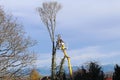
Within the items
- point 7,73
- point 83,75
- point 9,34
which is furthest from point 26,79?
point 83,75

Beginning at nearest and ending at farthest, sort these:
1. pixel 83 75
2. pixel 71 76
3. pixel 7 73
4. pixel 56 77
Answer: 1. pixel 7 73
2. pixel 83 75
3. pixel 71 76
4. pixel 56 77

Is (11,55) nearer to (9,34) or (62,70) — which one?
(9,34)

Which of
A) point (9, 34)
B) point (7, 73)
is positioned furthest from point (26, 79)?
point (9, 34)

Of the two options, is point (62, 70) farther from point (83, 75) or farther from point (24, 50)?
point (24, 50)

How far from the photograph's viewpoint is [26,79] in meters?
32.1

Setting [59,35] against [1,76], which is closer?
[1,76]

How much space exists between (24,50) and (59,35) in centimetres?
1723

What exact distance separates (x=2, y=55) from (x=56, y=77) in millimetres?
19514

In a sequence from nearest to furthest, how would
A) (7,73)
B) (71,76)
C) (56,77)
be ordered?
(7,73) → (71,76) → (56,77)

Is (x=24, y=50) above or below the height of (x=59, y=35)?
below

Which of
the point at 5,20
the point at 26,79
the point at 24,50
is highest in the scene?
the point at 5,20

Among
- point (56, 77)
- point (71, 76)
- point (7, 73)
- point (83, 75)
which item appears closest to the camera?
point (7, 73)

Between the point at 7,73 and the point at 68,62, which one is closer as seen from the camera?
the point at 7,73

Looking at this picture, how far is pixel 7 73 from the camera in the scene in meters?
32.1
